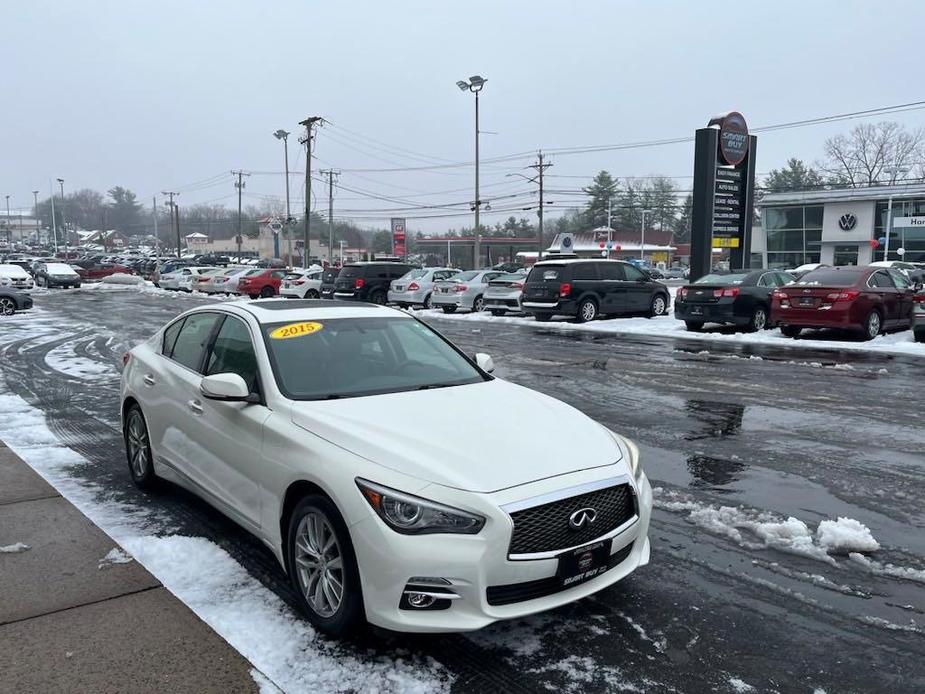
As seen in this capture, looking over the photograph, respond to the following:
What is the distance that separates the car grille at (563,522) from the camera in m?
3.24

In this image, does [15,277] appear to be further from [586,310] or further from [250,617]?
[250,617]

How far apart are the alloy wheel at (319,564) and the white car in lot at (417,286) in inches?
917

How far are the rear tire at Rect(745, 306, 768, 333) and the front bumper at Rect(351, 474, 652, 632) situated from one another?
52.8ft

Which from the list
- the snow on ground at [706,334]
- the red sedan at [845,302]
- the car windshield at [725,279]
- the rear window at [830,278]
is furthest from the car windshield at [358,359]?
the car windshield at [725,279]

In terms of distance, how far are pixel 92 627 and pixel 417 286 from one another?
23.8 m

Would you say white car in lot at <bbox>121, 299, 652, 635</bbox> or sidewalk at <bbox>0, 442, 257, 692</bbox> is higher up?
white car in lot at <bbox>121, 299, 652, 635</bbox>

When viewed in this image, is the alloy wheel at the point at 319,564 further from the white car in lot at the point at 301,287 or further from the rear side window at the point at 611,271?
the white car in lot at the point at 301,287

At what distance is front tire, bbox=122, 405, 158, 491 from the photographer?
5676 mm

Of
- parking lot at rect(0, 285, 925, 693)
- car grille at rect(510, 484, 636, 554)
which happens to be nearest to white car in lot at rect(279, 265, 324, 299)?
parking lot at rect(0, 285, 925, 693)

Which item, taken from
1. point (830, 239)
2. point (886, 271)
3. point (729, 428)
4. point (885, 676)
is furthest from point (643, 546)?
point (830, 239)

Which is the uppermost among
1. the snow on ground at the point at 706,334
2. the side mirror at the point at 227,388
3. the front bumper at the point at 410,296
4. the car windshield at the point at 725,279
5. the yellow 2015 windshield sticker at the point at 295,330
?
the car windshield at the point at 725,279

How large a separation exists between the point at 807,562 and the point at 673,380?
6.79 meters

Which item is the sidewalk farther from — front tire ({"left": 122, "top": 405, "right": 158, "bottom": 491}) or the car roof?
the car roof

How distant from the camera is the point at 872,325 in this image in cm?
1609
